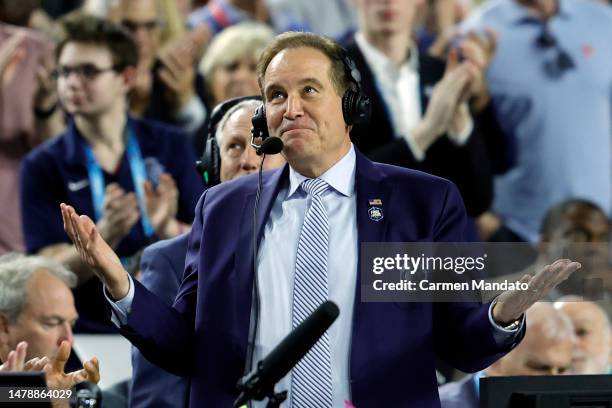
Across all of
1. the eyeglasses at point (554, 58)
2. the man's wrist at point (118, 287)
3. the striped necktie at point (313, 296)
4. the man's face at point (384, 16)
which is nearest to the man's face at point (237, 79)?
the man's face at point (384, 16)

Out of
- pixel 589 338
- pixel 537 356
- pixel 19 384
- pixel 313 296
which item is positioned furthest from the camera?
pixel 589 338

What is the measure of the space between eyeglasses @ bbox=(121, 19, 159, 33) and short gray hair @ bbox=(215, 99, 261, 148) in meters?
2.30

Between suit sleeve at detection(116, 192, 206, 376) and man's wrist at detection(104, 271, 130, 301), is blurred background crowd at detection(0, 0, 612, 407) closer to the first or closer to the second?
suit sleeve at detection(116, 192, 206, 376)

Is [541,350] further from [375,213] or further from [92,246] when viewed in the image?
[92,246]

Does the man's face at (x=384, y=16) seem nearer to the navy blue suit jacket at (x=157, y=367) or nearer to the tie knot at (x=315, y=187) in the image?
the navy blue suit jacket at (x=157, y=367)

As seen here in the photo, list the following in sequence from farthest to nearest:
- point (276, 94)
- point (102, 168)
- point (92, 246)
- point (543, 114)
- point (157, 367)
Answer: point (543, 114) → point (102, 168) → point (157, 367) → point (276, 94) → point (92, 246)

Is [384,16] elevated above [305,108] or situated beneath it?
elevated above

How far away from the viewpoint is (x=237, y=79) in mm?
5359

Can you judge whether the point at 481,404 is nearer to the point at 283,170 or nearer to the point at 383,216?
the point at 383,216

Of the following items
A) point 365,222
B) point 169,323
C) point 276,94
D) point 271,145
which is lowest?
point 169,323

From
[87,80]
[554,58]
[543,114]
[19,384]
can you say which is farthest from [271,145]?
[554,58]

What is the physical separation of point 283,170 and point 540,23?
147 inches

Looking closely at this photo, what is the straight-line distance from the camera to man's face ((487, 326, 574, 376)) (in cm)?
366

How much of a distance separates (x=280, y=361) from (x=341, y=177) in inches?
23.3
